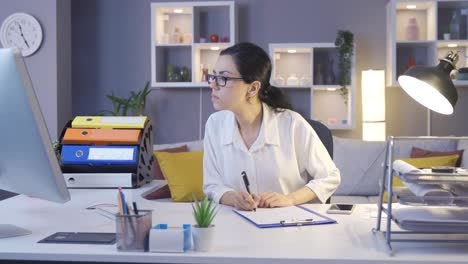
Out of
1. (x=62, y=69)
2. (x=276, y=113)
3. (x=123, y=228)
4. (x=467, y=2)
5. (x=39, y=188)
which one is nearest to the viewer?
(x=123, y=228)

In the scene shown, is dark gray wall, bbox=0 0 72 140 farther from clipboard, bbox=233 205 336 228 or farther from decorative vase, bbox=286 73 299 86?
clipboard, bbox=233 205 336 228

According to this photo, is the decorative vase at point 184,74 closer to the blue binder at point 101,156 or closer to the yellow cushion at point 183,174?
the yellow cushion at point 183,174

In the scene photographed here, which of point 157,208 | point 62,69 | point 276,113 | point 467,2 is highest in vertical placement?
point 467,2

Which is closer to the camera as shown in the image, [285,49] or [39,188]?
[39,188]

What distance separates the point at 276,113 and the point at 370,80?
2.70m

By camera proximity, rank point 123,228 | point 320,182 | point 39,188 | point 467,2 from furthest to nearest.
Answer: point 467,2, point 320,182, point 39,188, point 123,228

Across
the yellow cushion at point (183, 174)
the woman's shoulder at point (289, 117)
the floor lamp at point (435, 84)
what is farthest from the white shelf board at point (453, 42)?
the floor lamp at point (435, 84)

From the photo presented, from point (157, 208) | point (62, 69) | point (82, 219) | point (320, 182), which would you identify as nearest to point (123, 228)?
point (82, 219)

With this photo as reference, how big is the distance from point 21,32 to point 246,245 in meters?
4.37

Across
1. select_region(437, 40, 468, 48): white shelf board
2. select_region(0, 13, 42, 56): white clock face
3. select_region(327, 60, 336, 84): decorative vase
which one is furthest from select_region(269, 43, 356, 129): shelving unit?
select_region(0, 13, 42, 56): white clock face

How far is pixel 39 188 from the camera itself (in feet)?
4.95

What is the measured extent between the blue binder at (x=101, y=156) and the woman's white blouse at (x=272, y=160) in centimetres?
36

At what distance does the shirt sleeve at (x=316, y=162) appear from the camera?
88.3 inches

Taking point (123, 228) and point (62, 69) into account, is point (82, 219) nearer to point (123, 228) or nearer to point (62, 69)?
point (123, 228)
